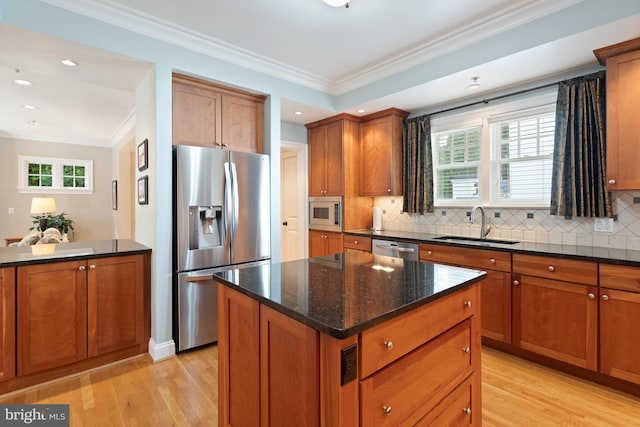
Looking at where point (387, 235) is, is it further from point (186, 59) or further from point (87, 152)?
point (87, 152)

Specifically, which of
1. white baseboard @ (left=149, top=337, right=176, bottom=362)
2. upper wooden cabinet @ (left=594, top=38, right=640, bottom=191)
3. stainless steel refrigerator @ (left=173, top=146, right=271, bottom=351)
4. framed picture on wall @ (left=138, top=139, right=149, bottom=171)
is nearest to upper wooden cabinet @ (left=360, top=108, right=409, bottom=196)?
stainless steel refrigerator @ (left=173, top=146, right=271, bottom=351)

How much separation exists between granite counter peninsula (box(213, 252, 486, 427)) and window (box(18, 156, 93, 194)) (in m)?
7.25

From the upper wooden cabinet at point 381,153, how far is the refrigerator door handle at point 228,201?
1.98m

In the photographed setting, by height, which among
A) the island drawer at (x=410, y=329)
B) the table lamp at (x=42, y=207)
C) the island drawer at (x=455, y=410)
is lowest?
the island drawer at (x=455, y=410)

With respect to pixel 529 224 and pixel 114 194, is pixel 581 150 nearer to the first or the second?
pixel 529 224

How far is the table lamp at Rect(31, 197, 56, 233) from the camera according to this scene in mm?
6039

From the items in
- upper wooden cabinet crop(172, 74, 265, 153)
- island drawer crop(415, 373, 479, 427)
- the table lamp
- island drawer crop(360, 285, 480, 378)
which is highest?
upper wooden cabinet crop(172, 74, 265, 153)

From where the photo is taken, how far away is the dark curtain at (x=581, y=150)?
260cm

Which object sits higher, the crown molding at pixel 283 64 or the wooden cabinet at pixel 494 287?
the crown molding at pixel 283 64

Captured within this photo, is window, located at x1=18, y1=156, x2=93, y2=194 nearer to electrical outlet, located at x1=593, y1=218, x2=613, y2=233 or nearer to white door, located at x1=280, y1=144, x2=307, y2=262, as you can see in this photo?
white door, located at x1=280, y1=144, x2=307, y2=262

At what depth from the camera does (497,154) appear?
342 cm

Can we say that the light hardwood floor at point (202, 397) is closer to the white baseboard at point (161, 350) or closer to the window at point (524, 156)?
the white baseboard at point (161, 350)

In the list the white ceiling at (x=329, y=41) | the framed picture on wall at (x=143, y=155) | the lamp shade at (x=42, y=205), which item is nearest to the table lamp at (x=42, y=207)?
the lamp shade at (x=42, y=205)

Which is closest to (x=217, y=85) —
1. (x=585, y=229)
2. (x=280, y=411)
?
(x=280, y=411)
